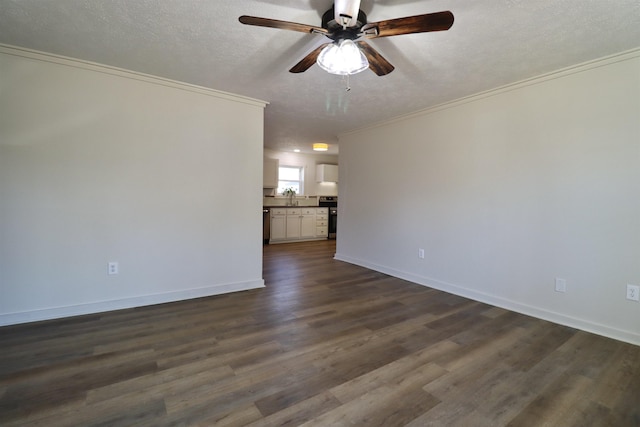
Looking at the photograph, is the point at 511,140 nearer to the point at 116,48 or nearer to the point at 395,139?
the point at 395,139

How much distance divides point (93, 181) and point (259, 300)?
2.00 metres

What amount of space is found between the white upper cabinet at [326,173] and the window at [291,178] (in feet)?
1.50

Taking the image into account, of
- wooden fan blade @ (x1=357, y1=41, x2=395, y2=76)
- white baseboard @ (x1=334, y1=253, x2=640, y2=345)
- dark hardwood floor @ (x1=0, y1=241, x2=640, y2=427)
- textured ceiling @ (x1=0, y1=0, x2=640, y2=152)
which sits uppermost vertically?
textured ceiling @ (x1=0, y1=0, x2=640, y2=152)

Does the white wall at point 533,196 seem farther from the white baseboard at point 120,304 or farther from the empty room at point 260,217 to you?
the white baseboard at point 120,304

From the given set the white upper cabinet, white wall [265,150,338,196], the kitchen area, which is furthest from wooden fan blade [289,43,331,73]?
the white upper cabinet

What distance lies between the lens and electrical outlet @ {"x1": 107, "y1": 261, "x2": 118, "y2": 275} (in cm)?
277

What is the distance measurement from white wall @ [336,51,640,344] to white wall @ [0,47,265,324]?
2169mm

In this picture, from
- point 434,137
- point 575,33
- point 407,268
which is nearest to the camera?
point 575,33

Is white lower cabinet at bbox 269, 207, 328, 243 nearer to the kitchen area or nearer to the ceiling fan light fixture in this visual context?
the kitchen area

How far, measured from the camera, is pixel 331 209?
7.73 m

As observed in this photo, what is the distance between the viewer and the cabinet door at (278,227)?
273 inches

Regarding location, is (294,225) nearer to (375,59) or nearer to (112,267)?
(112,267)

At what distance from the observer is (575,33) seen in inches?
78.6

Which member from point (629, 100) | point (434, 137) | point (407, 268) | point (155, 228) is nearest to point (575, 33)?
point (629, 100)
